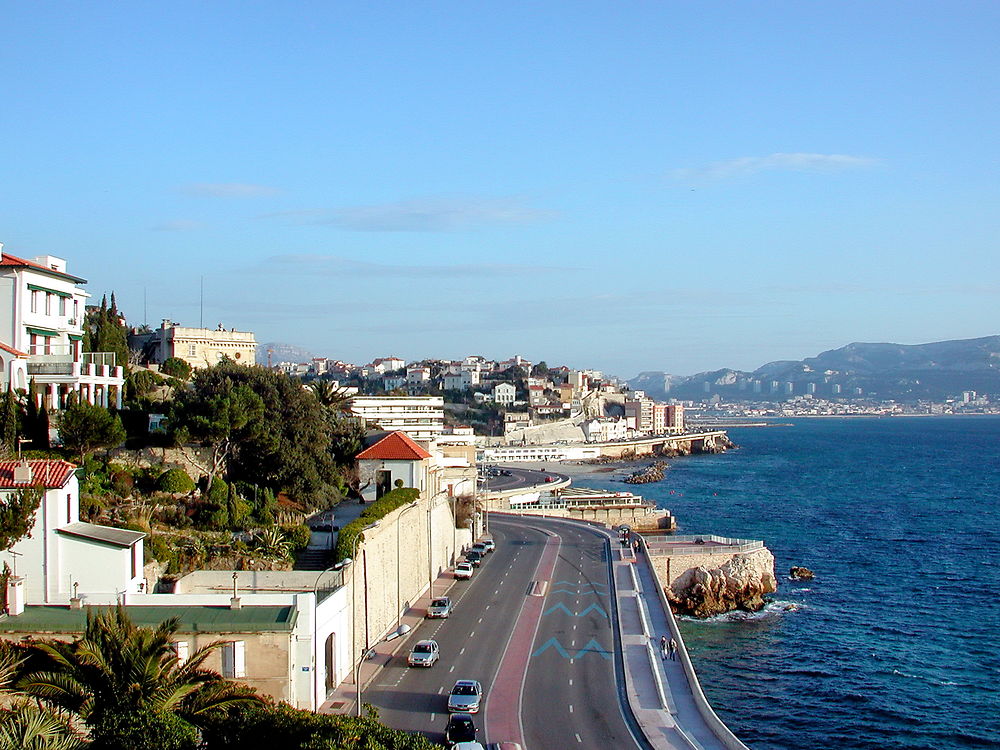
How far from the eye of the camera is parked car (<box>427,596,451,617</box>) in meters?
32.2

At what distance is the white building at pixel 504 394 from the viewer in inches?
7446

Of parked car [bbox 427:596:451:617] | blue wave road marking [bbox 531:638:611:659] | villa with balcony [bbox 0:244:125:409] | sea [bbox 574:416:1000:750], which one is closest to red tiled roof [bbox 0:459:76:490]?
villa with balcony [bbox 0:244:125:409]

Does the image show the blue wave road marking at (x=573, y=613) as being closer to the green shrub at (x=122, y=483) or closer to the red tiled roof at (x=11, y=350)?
the green shrub at (x=122, y=483)

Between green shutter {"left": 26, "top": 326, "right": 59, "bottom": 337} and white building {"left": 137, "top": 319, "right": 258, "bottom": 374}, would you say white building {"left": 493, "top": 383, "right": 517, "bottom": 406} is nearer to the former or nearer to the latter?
white building {"left": 137, "top": 319, "right": 258, "bottom": 374}

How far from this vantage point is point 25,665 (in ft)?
56.4

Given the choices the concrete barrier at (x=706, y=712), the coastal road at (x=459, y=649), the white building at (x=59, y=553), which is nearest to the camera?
the concrete barrier at (x=706, y=712)

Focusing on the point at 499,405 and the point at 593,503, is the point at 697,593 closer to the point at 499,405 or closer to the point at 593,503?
the point at 593,503

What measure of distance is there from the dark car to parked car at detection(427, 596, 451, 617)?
11.6 metres

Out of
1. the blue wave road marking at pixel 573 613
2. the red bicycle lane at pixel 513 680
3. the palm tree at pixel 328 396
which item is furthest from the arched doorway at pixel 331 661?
the palm tree at pixel 328 396

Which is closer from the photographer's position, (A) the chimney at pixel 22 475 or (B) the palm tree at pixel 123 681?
(B) the palm tree at pixel 123 681

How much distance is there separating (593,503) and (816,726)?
48.0 metres

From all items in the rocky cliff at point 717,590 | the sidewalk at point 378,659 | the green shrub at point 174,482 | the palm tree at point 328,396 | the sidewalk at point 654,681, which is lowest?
the rocky cliff at point 717,590

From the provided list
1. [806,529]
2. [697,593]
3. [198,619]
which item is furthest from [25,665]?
[806,529]

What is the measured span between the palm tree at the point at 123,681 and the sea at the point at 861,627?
57.9 feet
